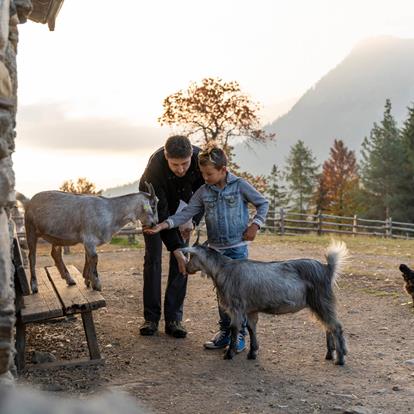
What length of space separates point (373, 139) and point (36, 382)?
42928mm

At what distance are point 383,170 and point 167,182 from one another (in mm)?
39016

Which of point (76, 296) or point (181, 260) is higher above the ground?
point (181, 260)

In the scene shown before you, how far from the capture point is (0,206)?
11.1 feet

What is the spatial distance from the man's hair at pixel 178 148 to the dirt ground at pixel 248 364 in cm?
207

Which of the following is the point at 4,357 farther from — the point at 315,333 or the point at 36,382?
→ the point at 315,333

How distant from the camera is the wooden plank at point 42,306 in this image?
5320mm

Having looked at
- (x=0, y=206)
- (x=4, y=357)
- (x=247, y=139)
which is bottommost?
(x=4, y=357)

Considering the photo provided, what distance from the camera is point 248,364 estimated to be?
579 cm

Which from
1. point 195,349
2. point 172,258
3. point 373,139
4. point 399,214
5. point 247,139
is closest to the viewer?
point 195,349

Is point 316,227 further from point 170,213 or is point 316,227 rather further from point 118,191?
point 118,191

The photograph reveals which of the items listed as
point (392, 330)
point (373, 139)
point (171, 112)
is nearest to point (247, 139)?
point (171, 112)

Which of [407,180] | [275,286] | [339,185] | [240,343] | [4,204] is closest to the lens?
[4,204]

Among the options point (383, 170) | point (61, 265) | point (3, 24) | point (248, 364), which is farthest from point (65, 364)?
point (383, 170)

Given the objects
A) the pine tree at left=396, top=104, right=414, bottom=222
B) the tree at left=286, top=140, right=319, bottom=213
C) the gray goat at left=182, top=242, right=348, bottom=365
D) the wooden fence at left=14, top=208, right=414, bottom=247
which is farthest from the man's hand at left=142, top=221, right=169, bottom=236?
the tree at left=286, top=140, right=319, bottom=213
